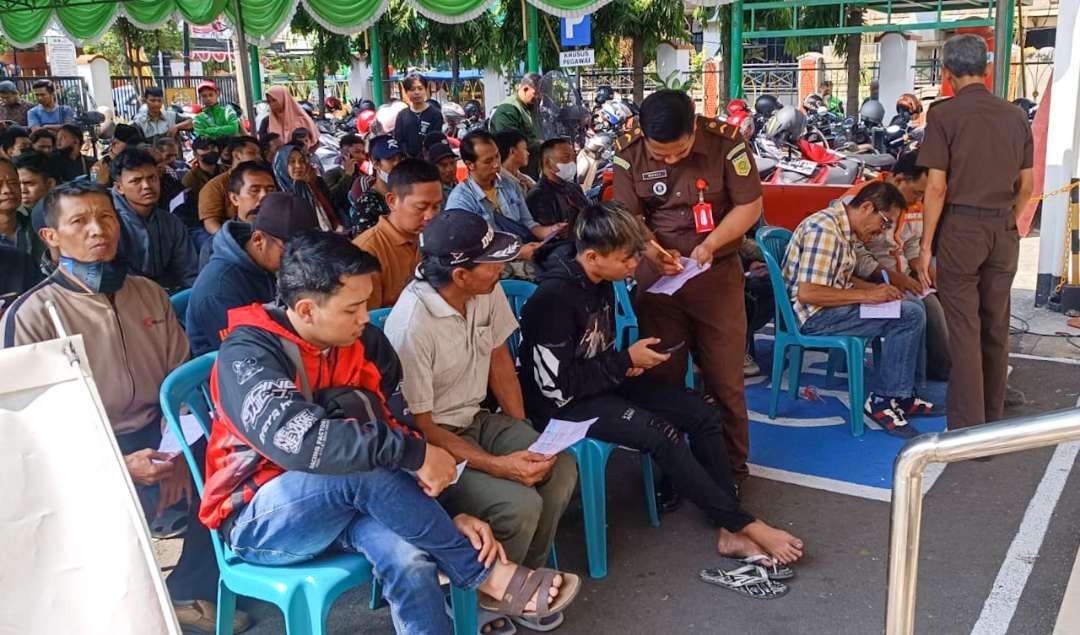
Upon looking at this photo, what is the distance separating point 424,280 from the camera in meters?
2.86

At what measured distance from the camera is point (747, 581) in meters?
3.07

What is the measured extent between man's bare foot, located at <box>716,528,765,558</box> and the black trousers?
5.49 ft

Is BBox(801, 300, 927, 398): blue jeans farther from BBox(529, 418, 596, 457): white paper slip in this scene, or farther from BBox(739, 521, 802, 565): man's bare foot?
BBox(529, 418, 596, 457): white paper slip

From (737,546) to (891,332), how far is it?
176 cm

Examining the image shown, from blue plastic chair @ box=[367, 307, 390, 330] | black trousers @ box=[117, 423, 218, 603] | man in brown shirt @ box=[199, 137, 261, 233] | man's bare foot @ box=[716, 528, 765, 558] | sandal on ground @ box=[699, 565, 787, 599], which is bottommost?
sandal on ground @ box=[699, 565, 787, 599]

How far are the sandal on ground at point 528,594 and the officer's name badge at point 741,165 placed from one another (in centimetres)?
178

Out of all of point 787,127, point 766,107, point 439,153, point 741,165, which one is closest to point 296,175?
point 439,153

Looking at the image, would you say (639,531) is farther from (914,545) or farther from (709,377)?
(914,545)

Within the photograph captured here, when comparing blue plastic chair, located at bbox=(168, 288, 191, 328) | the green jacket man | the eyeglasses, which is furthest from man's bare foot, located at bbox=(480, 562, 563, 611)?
the green jacket man

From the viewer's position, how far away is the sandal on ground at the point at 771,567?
121 inches

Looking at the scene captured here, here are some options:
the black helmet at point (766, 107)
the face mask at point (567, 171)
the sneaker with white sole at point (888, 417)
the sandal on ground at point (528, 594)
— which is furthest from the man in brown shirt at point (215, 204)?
the black helmet at point (766, 107)

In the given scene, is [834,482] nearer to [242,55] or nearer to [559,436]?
[559,436]

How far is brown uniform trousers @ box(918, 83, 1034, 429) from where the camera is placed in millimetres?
3797

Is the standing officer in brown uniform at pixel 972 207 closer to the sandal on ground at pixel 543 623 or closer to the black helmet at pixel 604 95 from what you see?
the sandal on ground at pixel 543 623
